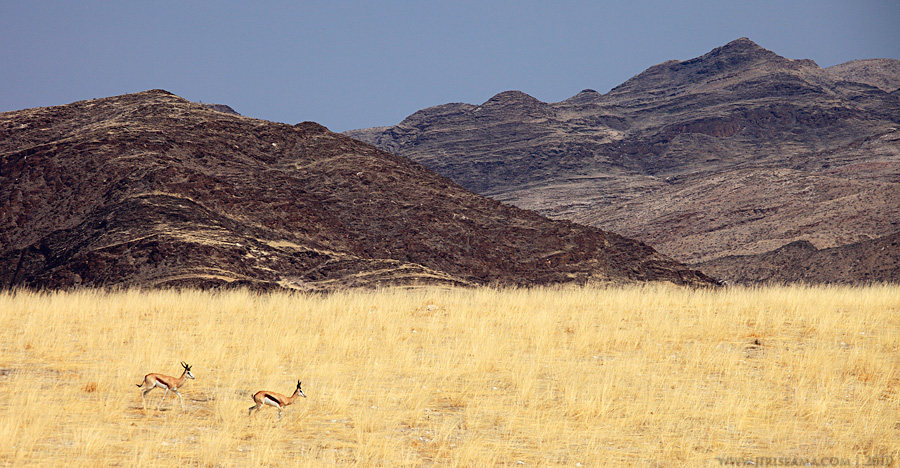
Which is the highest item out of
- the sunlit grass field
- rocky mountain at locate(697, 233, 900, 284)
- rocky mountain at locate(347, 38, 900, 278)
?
rocky mountain at locate(347, 38, 900, 278)

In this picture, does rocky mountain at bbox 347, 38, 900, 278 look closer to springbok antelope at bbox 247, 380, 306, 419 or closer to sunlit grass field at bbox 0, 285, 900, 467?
sunlit grass field at bbox 0, 285, 900, 467

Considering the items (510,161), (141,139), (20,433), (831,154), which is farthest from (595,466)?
(510,161)

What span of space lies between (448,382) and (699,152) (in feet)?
392

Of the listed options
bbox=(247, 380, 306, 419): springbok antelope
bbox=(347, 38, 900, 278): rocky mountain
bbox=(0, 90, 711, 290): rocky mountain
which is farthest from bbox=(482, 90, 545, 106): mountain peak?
bbox=(247, 380, 306, 419): springbok antelope

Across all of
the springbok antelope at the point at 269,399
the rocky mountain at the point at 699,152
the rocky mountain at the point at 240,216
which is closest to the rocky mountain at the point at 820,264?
the rocky mountain at the point at 699,152

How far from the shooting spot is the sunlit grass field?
8.22m

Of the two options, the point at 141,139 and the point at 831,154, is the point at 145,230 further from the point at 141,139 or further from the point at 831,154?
the point at 831,154

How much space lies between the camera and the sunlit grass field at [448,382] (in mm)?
8219

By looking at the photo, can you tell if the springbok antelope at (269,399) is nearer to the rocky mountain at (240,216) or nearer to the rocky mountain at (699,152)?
the rocky mountain at (240,216)

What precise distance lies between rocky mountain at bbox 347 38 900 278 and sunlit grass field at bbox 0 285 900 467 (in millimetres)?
40634

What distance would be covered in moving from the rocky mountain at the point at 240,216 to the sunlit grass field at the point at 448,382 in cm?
822

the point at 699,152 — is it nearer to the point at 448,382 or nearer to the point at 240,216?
the point at 240,216

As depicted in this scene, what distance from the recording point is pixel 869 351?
519 inches

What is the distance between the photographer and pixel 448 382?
11.2m
